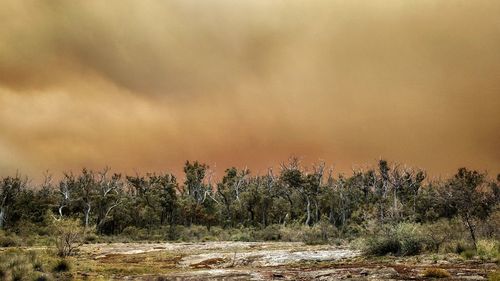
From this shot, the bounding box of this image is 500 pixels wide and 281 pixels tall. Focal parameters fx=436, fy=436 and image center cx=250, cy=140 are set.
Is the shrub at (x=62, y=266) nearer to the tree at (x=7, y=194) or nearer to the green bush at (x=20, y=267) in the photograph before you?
the green bush at (x=20, y=267)

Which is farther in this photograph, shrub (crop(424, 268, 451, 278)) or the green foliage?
the green foliage

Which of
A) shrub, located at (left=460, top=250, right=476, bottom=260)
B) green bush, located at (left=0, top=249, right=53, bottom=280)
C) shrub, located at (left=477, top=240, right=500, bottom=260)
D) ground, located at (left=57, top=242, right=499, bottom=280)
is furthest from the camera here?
shrub, located at (left=460, top=250, right=476, bottom=260)

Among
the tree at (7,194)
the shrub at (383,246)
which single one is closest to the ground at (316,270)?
the shrub at (383,246)

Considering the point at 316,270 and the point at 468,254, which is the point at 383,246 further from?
the point at 316,270

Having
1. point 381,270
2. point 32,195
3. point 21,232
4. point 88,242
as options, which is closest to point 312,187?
point 88,242

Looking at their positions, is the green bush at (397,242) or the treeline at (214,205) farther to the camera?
the treeline at (214,205)

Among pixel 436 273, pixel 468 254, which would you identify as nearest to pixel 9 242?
pixel 468 254

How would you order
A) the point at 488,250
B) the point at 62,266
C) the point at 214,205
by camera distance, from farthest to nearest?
the point at 214,205 → the point at 488,250 → the point at 62,266

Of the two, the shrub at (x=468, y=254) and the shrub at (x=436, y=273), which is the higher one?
the shrub at (x=468, y=254)

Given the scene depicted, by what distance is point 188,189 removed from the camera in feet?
397

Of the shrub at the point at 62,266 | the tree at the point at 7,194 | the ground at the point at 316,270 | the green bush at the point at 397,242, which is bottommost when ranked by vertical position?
the ground at the point at 316,270

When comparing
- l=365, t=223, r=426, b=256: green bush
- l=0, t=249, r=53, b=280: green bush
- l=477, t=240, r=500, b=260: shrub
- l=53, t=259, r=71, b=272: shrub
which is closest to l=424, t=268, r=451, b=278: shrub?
l=477, t=240, r=500, b=260: shrub

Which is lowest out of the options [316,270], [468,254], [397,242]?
[316,270]

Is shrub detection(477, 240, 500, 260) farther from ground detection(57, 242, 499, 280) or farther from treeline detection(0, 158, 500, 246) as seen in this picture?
treeline detection(0, 158, 500, 246)
